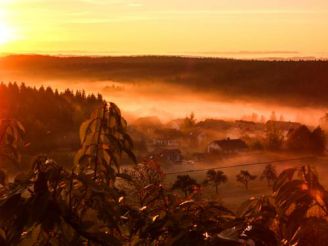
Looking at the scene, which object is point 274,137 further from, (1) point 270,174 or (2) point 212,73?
(1) point 270,174

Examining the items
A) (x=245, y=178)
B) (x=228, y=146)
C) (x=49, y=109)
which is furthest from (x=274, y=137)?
(x=49, y=109)

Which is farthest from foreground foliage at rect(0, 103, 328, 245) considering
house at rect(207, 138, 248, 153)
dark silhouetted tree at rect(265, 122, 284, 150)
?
dark silhouetted tree at rect(265, 122, 284, 150)

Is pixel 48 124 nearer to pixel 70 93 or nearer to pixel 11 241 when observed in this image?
pixel 70 93

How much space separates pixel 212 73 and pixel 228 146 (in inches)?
1748

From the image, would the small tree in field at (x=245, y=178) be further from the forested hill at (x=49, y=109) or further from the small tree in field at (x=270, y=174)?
the forested hill at (x=49, y=109)

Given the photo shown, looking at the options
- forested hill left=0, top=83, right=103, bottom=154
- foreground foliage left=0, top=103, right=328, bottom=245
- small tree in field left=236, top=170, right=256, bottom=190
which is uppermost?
foreground foliage left=0, top=103, right=328, bottom=245

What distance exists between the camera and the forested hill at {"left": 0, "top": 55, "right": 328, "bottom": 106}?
11800cm

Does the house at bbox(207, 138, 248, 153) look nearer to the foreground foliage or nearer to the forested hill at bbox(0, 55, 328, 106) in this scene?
the forested hill at bbox(0, 55, 328, 106)

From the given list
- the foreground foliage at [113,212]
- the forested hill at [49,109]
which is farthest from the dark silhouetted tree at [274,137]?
the foreground foliage at [113,212]

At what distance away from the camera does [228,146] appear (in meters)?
89.8

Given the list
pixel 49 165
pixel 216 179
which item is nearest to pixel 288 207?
pixel 49 165

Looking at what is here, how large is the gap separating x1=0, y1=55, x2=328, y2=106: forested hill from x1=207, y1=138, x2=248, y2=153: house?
76.1ft

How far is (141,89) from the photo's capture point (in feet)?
606

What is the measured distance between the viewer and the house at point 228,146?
295 feet
